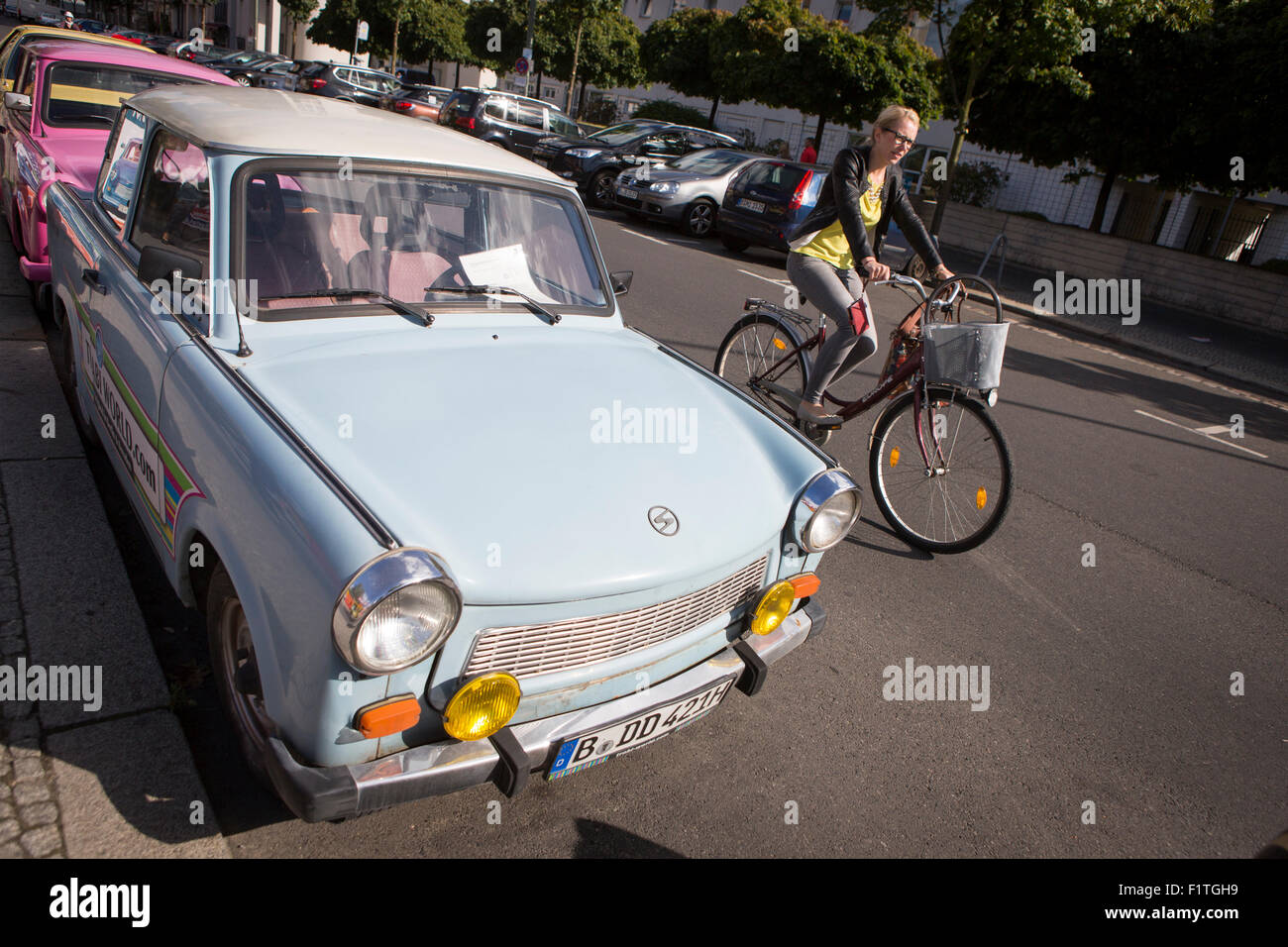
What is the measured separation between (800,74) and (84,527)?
26.5m

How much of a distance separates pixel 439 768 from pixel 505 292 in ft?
6.03

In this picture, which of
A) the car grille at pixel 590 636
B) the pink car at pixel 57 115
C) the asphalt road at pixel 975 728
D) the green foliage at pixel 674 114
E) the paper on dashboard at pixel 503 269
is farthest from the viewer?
the green foliage at pixel 674 114

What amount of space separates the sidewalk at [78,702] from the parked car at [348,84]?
91.6 ft

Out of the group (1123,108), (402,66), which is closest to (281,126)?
(1123,108)

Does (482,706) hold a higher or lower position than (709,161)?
lower

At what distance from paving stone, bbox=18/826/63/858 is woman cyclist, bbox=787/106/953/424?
3.69 meters

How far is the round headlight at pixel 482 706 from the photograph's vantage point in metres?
2.00

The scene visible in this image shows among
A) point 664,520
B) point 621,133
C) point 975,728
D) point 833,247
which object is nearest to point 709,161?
point 621,133

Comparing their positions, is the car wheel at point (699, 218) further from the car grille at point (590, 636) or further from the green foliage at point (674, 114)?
the green foliage at point (674, 114)

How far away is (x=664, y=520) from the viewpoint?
2316mm

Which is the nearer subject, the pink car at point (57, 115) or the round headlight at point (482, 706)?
the round headlight at point (482, 706)

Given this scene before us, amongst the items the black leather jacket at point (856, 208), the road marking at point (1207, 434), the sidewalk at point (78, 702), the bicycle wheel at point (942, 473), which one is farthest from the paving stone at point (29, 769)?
the road marking at point (1207, 434)

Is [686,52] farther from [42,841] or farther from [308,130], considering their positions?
[42,841]
